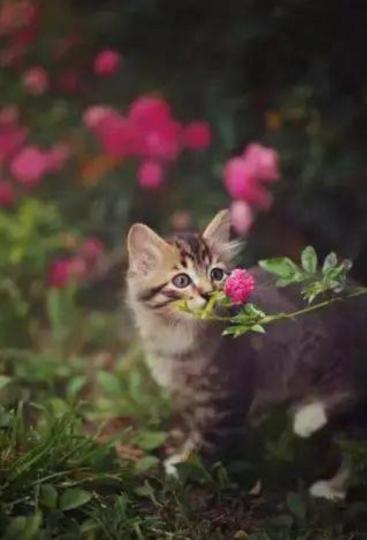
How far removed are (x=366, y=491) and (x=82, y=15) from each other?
3.27 feet

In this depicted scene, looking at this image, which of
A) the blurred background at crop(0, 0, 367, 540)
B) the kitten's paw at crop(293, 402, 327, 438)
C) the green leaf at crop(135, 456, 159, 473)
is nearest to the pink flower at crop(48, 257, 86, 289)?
the blurred background at crop(0, 0, 367, 540)

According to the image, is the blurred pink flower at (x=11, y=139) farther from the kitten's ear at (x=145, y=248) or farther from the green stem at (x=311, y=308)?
the green stem at (x=311, y=308)

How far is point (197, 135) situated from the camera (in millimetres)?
2059

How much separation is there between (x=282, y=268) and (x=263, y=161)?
17.0 inches

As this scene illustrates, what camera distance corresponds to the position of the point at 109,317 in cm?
211

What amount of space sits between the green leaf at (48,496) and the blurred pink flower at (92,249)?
0.68 meters

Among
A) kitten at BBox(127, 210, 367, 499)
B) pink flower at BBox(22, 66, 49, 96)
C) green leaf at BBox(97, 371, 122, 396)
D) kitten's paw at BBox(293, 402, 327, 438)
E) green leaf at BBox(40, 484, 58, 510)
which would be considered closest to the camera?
green leaf at BBox(40, 484, 58, 510)

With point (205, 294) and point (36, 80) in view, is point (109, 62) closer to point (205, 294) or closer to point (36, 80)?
point (36, 80)

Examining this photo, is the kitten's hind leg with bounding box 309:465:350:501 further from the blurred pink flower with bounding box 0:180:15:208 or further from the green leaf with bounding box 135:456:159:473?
the blurred pink flower with bounding box 0:180:15:208

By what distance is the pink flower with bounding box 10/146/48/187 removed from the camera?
88.0 inches

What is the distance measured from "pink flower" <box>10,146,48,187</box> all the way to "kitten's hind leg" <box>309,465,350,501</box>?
2.83 ft

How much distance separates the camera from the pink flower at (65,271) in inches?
86.5

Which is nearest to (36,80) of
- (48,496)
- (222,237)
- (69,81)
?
(69,81)

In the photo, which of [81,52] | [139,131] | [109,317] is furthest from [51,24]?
[109,317]
